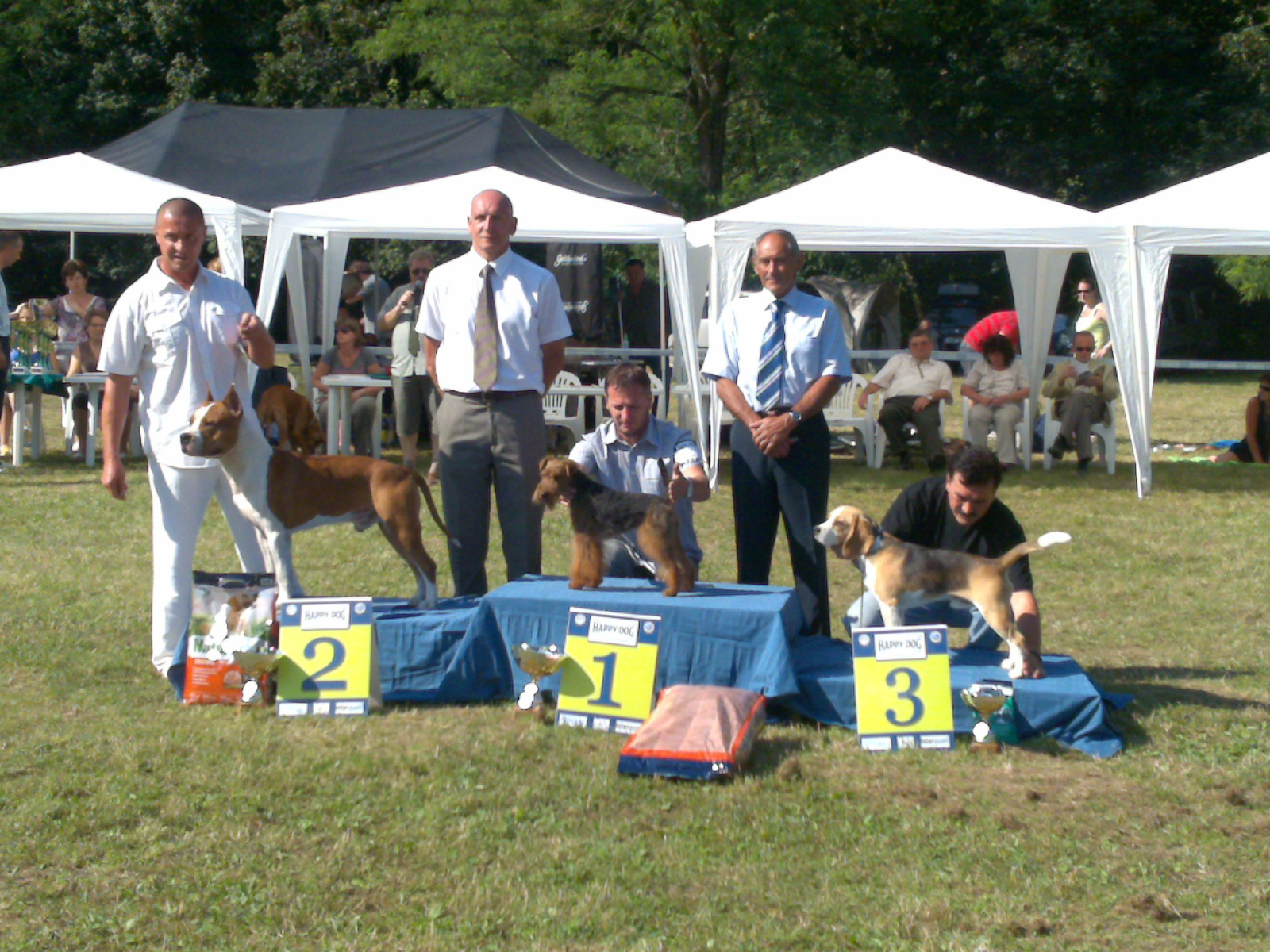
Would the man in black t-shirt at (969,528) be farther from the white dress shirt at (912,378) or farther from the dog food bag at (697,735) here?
the white dress shirt at (912,378)

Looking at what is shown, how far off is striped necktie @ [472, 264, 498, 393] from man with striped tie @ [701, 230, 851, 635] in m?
0.92

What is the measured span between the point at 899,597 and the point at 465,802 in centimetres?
171

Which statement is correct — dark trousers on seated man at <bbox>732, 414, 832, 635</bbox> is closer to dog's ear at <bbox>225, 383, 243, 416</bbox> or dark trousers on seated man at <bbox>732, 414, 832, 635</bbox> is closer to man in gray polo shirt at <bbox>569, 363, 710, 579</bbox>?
man in gray polo shirt at <bbox>569, 363, 710, 579</bbox>

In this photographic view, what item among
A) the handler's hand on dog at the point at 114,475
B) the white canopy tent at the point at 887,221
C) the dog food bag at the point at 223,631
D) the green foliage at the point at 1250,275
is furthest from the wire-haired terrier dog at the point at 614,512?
the green foliage at the point at 1250,275

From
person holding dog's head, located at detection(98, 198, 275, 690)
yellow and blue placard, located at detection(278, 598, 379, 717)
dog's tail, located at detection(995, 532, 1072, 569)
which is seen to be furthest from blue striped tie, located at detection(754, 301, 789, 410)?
person holding dog's head, located at detection(98, 198, 275, 690)

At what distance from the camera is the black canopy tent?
15281 mm

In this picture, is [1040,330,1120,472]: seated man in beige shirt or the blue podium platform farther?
[1040,330,1120,472]: seated man in beige shirt

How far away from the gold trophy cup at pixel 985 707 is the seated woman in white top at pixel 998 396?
26.2ft

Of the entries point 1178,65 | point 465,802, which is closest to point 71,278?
point 465,802

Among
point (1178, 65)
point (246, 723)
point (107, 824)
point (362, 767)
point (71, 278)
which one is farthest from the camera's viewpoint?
point (1178, 65)

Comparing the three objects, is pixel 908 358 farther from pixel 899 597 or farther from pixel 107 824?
pixel 107 824

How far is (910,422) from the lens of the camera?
12.8m

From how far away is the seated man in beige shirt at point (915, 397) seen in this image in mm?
12625

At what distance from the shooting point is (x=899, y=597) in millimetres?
4977
